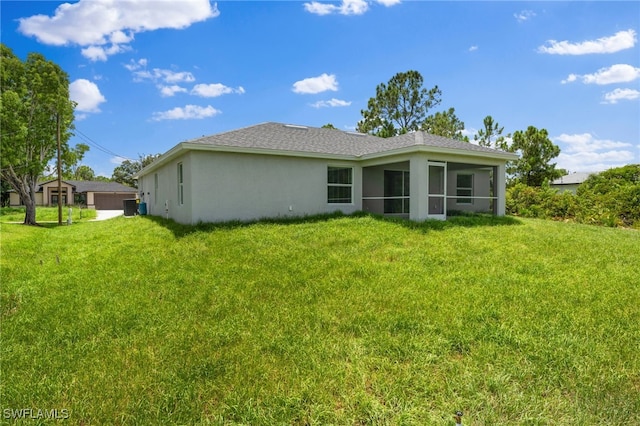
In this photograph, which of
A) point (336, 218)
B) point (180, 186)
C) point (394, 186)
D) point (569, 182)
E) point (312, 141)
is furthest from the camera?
point (569, 182)

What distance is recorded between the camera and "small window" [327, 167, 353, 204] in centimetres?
1401

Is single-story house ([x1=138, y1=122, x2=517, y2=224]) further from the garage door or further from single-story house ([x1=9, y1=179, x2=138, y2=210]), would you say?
single-story house ([x1=9, y1=179, x2=138, y2=210])

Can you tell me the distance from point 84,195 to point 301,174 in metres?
43.4

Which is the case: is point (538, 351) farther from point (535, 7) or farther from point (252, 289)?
point (535, 7)

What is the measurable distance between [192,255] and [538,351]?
660 cm

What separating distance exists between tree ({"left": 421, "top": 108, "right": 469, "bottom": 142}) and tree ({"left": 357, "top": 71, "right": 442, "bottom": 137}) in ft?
2.61

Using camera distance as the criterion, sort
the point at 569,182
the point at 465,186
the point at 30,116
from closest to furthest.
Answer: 1. the point at 465,186
2. the point at 30,116
3. the point at 569,182

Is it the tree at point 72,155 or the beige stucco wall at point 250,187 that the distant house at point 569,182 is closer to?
the beige stucco wall at point 250,187

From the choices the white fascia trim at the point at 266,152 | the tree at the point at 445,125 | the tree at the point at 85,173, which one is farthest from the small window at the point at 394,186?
the tree at the point at 85,173

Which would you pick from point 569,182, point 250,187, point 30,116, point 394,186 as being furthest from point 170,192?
point 569,182

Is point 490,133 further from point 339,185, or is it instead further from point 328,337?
point 328,337

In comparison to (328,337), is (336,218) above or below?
above

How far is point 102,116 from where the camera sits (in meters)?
28.1

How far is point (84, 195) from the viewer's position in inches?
1794
